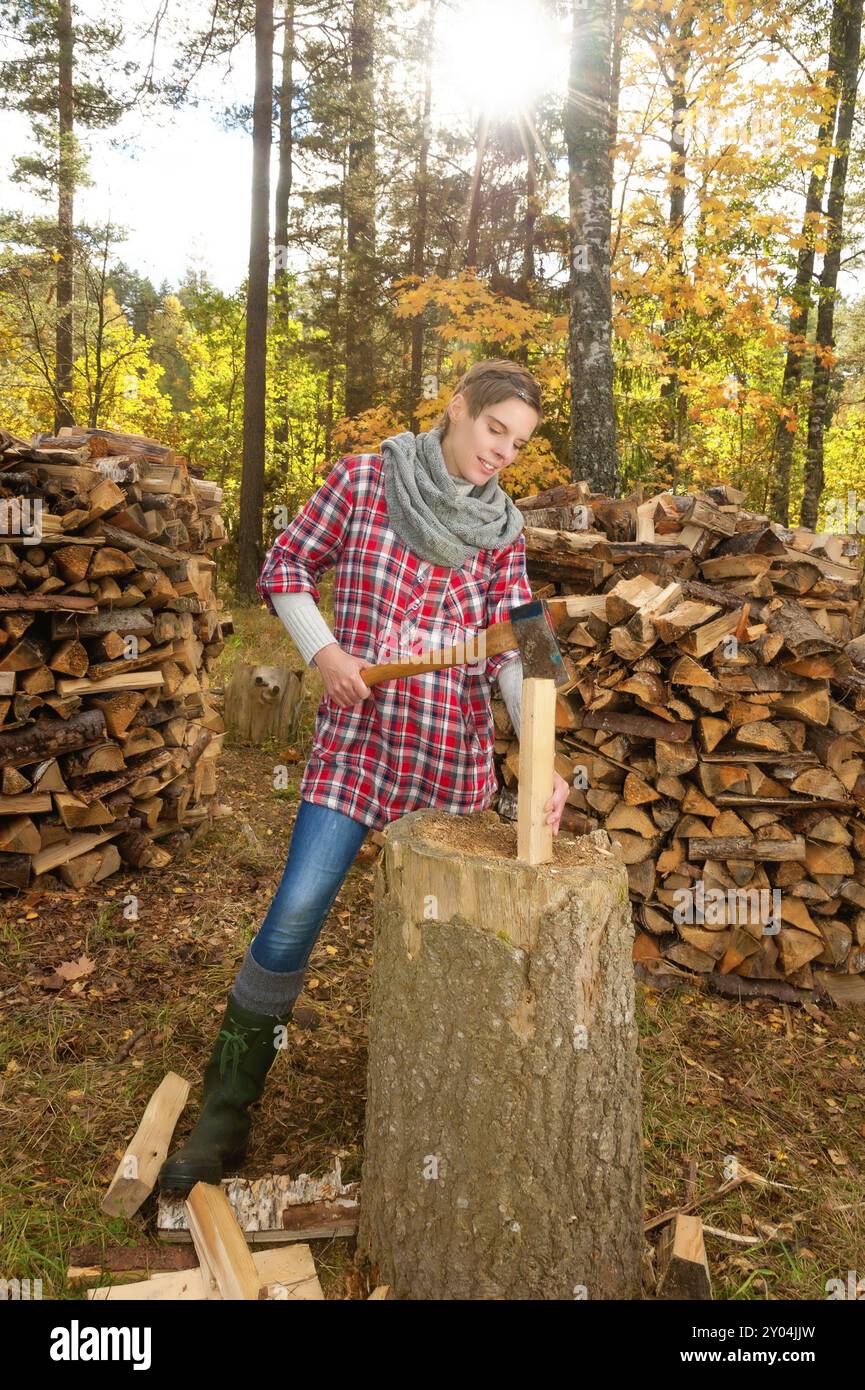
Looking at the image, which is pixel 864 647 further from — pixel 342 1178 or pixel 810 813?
pixel 342 1178

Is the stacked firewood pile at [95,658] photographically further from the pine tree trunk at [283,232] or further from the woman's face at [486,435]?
the pine tree trunk at [283,232]

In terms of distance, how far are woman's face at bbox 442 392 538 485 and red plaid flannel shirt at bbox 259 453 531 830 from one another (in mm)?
204

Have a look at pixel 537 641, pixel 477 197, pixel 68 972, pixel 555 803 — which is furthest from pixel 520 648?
pixel 477 197

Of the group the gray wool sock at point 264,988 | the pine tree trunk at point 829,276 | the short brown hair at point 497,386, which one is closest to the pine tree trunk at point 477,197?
the pine tree trunk at point 829,276

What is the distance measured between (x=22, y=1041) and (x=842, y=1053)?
3104mm

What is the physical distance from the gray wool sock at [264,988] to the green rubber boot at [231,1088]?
0.02 meters

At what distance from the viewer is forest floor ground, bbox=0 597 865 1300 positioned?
226cm

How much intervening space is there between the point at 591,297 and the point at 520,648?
15.0 feet

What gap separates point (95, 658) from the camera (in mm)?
4086

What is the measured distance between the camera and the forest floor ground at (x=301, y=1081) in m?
2.26

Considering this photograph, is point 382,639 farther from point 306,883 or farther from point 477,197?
point 477,197

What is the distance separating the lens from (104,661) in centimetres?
409

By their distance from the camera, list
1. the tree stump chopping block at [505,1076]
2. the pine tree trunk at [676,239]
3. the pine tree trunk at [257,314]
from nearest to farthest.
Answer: the tree stump chopping block at [505,1076], the pine tree trunk at [676,239], the pine tree trunk at [257,314]
